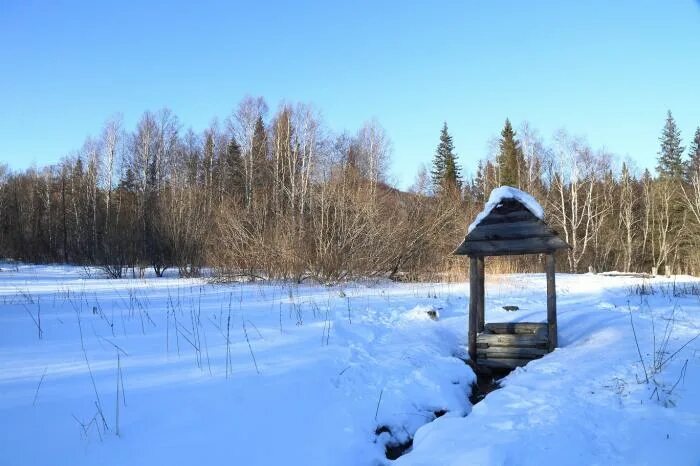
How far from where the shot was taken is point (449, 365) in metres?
5.72

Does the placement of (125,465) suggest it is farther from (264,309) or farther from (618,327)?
(618,327)

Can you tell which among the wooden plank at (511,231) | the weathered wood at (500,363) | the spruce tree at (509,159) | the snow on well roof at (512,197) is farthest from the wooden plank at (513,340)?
the spruce tree at (509,159)

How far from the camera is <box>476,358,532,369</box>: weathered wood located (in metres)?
6.28

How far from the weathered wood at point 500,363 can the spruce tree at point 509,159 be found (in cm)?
3044

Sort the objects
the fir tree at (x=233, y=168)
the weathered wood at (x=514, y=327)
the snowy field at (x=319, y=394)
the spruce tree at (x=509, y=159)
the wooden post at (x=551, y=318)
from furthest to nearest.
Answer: the spruce tree at (x=509, y=159) → the fir tree at (x=233, y=168) → the weathered wood at (x=514, y=327) → the wooden post at (x=551, y=318) → the snowy field at (x=319, y=394)

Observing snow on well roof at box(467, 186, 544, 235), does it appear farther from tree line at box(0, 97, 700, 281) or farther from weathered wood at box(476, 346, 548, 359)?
tree line at box(0, 97, 700, 281)

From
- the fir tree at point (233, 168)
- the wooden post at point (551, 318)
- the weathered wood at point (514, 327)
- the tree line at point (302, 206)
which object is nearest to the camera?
the wooden post at point (551, 318)

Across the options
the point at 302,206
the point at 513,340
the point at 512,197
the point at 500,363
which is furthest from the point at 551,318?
the point at 302,206

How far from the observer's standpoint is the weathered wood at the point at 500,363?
6.28m

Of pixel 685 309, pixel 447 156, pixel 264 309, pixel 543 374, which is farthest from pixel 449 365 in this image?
pixel 447 156

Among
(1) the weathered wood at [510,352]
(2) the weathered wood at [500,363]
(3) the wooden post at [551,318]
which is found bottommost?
(2) the weathered wood at [500,363]

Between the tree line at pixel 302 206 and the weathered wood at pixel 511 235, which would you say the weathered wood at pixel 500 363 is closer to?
the weathered wood at pixel 511 235

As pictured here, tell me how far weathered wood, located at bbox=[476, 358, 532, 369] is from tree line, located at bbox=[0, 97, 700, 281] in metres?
9.02

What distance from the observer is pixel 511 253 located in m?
6.50
